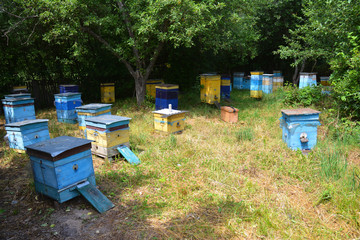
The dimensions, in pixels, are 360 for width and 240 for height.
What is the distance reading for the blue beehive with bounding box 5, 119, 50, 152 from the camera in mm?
4887

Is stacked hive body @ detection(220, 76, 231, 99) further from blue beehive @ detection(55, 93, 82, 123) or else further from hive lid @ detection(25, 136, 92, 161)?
hive lid @ detection(25, 136, 92, 161)

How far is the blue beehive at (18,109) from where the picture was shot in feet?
20.6

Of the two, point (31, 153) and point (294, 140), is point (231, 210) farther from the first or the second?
point (31, 153)

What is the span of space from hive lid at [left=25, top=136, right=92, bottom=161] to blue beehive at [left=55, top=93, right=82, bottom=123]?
386cm

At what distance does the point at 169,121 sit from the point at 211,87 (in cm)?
290

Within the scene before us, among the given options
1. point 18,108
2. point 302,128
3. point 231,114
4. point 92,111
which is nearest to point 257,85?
point 231,114

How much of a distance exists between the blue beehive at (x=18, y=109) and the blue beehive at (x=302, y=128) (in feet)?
19.1

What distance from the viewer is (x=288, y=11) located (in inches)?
501

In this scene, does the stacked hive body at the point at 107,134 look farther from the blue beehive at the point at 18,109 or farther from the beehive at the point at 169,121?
the blue beehive at the point at 18,109

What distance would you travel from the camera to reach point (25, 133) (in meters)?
4.92

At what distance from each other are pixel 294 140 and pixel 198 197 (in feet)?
7.34

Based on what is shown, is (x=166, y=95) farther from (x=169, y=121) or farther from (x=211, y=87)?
(x=169, y=121)

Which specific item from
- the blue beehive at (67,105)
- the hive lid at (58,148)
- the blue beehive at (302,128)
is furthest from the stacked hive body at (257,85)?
the hive lid at (58,148)

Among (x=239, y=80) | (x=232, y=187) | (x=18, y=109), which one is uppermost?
(x=18, y=109)
